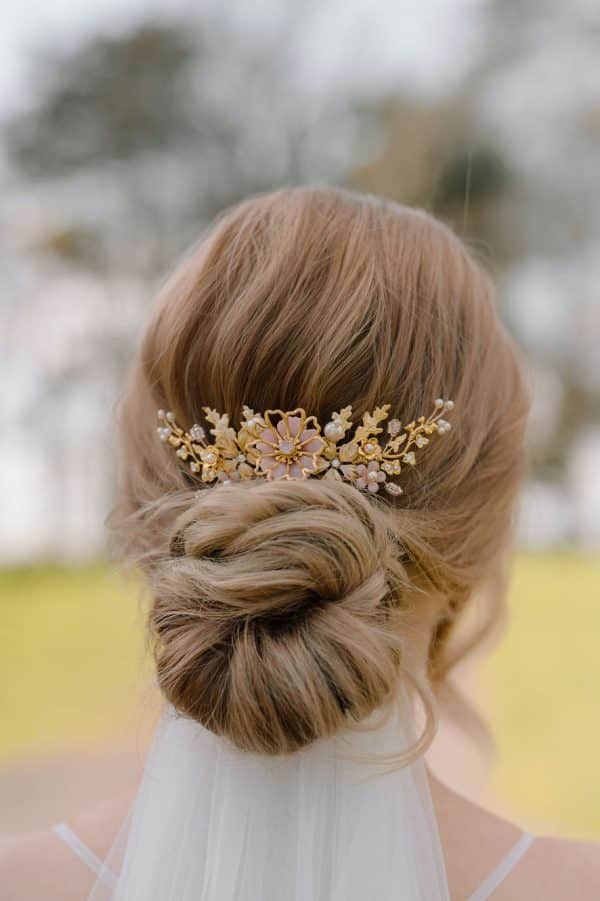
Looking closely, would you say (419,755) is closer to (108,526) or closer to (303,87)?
(108,526)

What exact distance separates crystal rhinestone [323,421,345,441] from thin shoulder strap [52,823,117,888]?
0.66 m

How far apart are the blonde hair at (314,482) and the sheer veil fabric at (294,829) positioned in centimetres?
12

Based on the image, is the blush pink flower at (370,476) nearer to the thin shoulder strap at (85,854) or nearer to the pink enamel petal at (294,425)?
the pink enamel petal at (294,425)

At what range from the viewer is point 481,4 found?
968cm

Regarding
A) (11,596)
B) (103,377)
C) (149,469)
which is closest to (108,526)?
(149,469)

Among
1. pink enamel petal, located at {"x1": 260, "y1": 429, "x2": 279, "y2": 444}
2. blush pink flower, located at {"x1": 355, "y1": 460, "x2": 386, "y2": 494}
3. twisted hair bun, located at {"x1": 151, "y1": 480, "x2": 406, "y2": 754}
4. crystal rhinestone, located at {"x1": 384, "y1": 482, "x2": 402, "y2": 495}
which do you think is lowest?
twisted hair bun, located at {"x1": 151, "y1": 480, "x2": 406, "y2": 754}

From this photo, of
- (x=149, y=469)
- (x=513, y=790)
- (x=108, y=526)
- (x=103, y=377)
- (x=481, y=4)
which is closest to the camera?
(x=149, y=469)

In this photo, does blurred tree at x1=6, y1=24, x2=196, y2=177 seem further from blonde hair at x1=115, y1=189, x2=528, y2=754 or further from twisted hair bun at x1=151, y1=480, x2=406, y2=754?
twisted hair bun at x1=151, y1=480, x2=406, y2=754

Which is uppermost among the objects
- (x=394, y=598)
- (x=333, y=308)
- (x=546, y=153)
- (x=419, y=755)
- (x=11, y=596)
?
(x=333, y=308)

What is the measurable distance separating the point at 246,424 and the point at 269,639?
0.89 ft

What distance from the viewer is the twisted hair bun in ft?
3.26

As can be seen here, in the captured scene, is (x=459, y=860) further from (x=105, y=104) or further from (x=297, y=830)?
(x=105, y=104)

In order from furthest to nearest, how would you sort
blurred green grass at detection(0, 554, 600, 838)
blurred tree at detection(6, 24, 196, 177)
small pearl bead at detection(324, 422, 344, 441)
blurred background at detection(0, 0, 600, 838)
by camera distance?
blurred tree at detection(6, 24, 196, 177) → blurred background at detection(0, 0, 600, 838) → blurred green grass at detection(0, 554, 600, 838) → small pearl bead at detection(324, 422, 344, 441)

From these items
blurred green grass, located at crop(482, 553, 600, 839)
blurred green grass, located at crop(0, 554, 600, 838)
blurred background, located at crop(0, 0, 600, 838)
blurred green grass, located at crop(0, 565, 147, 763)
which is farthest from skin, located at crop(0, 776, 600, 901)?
blurred background, located at crop(0, 0, 600, 838)
